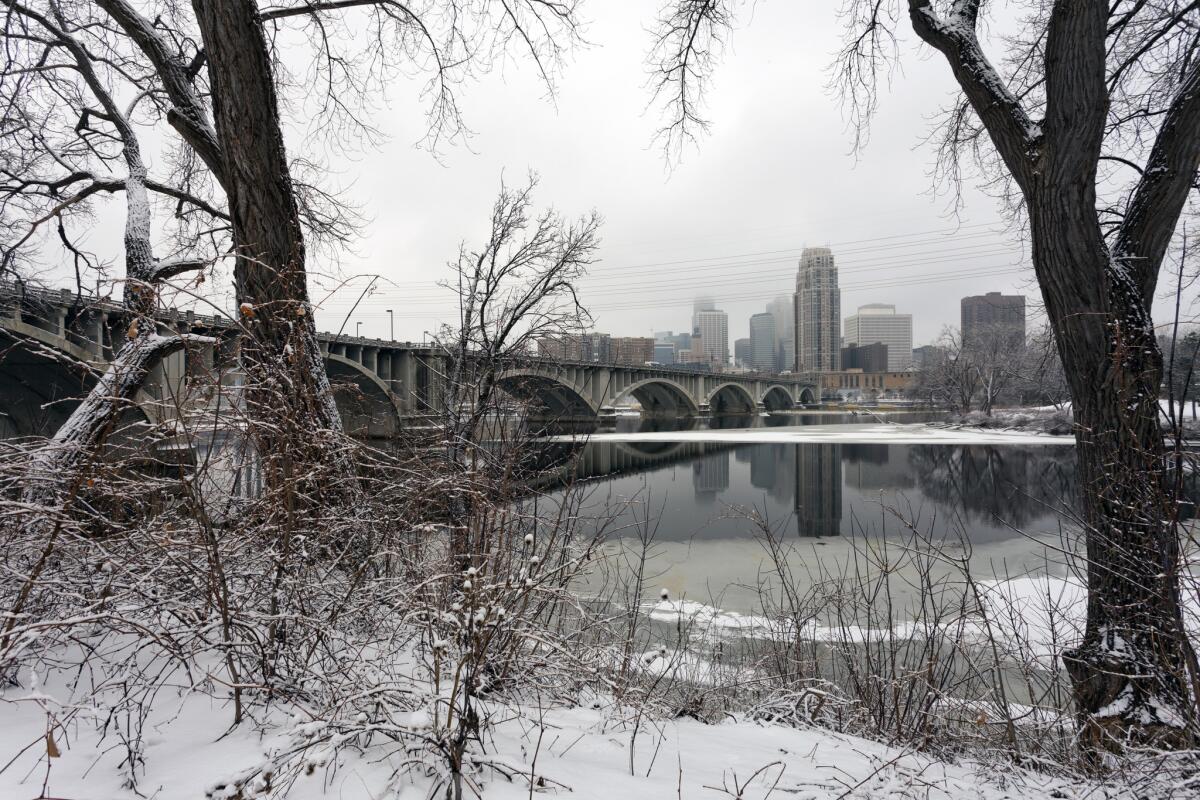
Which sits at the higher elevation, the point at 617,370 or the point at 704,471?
the point at 617,370

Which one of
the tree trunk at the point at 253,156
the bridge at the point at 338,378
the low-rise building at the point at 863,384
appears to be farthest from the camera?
the low-rise building at the point at 863,384

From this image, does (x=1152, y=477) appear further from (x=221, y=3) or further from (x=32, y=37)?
(x=32, y=37)

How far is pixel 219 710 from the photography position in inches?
91.9

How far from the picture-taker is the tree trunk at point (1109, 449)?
11.1ft

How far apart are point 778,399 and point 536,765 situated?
8702cm

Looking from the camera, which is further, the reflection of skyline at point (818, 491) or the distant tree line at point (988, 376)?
the distant tree line at point (988, 376)

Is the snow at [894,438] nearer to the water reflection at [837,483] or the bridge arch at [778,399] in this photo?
the water reflection at [837,483]

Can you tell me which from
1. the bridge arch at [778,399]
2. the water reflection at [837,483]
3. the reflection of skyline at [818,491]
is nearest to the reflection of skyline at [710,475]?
the water reflection at [837,483]

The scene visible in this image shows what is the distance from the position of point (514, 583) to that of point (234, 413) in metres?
1.50

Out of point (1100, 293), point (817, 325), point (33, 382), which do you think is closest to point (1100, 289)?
point (1100, 293)

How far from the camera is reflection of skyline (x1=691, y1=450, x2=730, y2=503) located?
18859 mm

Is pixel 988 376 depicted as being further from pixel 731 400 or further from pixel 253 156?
pixel 253 156

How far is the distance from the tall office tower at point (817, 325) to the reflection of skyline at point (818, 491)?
6936cm

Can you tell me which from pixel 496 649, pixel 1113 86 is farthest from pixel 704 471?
pixel 496 649
